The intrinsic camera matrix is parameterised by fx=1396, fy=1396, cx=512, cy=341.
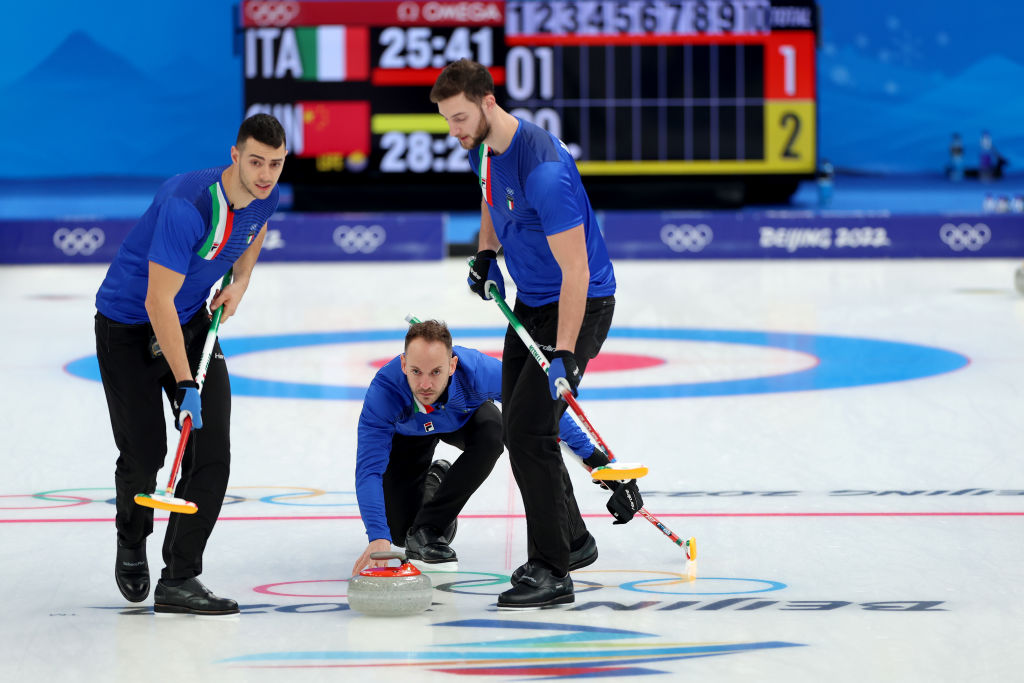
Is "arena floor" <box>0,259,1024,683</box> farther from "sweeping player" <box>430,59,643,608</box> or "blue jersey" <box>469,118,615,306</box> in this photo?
"blue jersey" <box>469,118,615,306</box>

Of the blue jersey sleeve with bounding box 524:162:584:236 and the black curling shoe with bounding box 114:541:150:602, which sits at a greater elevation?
the blue jersey sleeve with bounding box 524:162:584:236

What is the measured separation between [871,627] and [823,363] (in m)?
6.98

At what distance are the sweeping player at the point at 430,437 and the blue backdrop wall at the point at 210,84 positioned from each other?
39.7 m

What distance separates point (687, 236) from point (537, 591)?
59.3ft

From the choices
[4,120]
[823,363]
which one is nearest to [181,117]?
[4,120]

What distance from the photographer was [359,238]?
2252 centimetres

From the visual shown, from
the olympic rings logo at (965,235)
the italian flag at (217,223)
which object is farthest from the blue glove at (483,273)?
the olympic rings logo at (965,235)

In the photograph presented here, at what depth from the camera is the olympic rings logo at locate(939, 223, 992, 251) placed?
22.2 meters

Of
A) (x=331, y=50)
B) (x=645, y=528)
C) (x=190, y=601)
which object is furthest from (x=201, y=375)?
(x=331, y=50)

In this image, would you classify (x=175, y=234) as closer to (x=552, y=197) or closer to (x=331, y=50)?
(x=552, y=197)

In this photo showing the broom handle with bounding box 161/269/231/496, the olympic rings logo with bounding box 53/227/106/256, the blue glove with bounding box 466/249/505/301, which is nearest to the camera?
the broom handle with bounding box 161/269/231/496

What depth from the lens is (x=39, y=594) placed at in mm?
5176

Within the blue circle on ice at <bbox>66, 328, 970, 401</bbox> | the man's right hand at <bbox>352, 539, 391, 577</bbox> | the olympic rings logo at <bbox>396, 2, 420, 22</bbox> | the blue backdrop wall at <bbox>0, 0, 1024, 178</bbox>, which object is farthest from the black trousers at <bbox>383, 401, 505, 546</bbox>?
the blue backdrop wall at <bbox>0, 0, 1024, 178</bbox>

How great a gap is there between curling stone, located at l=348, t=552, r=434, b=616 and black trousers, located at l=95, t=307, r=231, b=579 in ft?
1.95
